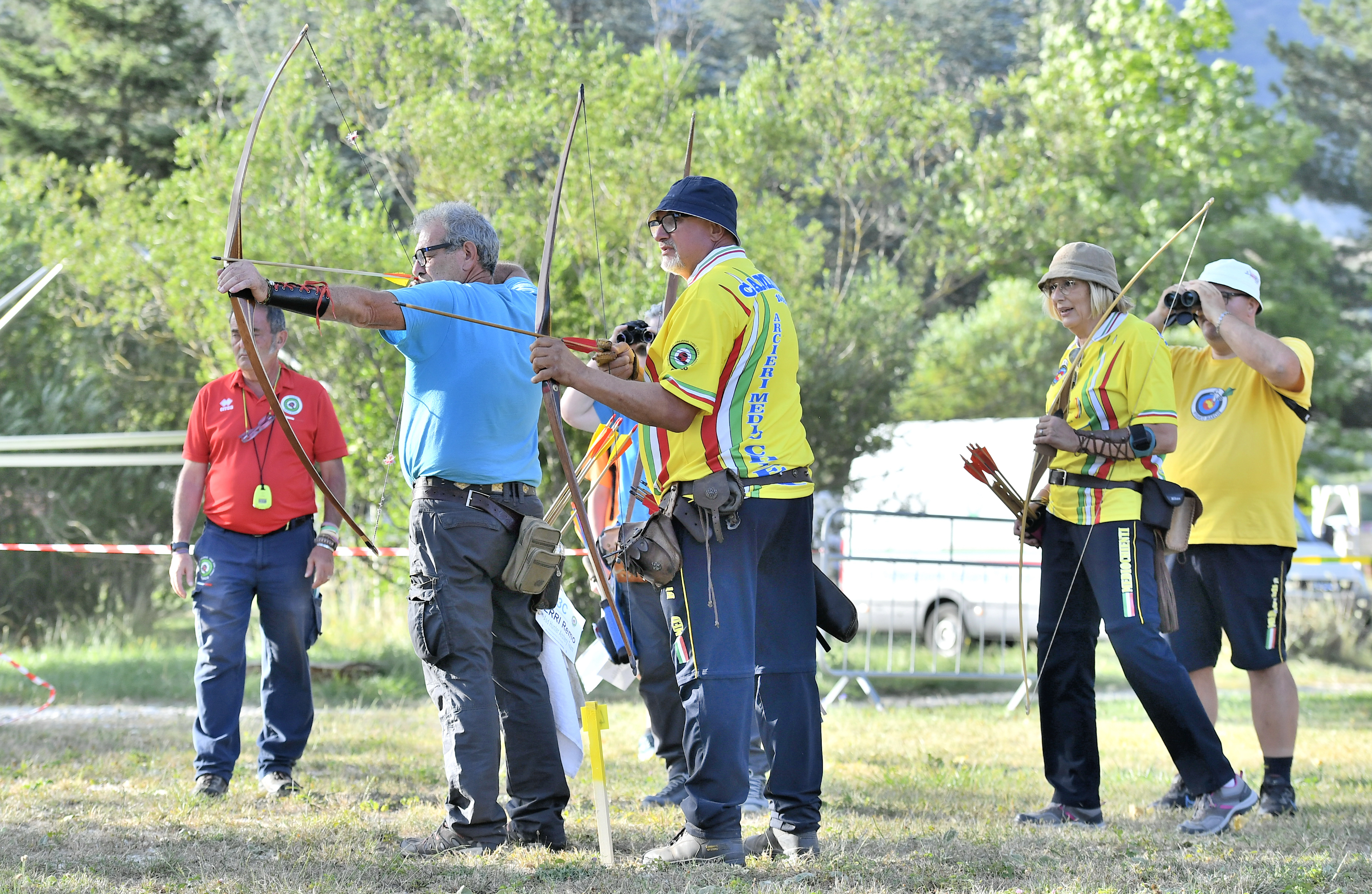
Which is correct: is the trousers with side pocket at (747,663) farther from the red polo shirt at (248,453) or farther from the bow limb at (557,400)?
the red polo shirt at (248,453)

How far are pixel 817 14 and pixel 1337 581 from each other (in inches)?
309

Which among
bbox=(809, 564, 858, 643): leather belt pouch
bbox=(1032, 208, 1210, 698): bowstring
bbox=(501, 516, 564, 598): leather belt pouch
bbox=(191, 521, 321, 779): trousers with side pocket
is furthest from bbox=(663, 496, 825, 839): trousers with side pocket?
bbox=(191, 521, 321, 779): trousers with side pocket

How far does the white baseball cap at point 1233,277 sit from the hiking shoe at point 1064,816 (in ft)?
6.40

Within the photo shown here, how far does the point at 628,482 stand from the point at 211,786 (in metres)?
1.90

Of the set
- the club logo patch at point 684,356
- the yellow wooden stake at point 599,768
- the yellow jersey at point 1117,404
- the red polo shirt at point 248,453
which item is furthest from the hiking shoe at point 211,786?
the yellow jersey at point 1117,404

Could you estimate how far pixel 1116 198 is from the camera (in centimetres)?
1909

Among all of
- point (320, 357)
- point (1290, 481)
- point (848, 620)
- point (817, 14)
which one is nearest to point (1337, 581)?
point (817, 14)

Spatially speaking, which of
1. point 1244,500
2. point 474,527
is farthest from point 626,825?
point 1244,500

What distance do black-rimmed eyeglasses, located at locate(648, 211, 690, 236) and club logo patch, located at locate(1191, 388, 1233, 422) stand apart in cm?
245

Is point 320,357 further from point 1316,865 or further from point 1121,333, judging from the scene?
point 1316,865

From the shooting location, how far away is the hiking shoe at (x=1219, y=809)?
418cm

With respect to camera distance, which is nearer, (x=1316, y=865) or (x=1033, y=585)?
(x=1316, y=865)

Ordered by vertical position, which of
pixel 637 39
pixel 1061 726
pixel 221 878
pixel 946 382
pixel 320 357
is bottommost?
pixel 221 878

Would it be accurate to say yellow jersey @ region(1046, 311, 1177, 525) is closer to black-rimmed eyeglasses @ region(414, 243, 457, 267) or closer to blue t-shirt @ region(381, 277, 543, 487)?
blue t-shirt @ region(381, 277, 543, 487)
